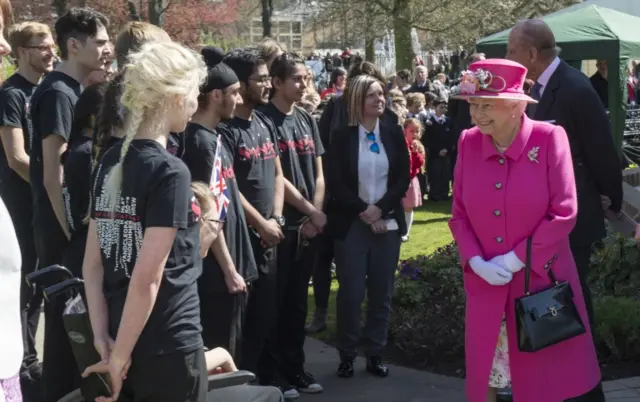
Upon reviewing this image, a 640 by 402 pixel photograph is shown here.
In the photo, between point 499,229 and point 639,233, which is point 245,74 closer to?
point 499,229

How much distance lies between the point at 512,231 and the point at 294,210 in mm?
1822

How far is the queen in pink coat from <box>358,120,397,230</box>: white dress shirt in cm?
169

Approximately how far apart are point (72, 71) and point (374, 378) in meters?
2.71

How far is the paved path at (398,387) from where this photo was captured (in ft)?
19.2

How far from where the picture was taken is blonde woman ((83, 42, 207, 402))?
3.24m

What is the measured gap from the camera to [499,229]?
4.55m

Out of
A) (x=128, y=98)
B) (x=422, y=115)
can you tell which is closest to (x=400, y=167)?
(x=128, y=98)

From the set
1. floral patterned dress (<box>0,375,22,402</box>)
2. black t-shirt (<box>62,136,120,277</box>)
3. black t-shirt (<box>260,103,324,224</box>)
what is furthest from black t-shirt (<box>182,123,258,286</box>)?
floral patterned dress (<box>0,375,22,402</box>)

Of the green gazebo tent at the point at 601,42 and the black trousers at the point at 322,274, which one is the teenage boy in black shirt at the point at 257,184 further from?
the green gazebo tent at the point at 601,42

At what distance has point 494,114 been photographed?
15.0 feet

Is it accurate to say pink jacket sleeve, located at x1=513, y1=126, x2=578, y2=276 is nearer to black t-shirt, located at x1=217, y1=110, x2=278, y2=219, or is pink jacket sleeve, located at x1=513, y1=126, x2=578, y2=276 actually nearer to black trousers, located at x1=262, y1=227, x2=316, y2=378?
black t-shirt, located at x1=217, y1=110, x2=278, y2=219

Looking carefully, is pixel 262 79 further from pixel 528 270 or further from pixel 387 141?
pixel 528 270

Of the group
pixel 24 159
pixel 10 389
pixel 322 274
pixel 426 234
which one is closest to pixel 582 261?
pixel 322 274

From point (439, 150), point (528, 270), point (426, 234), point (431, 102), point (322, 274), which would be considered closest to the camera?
point (528, 270)
